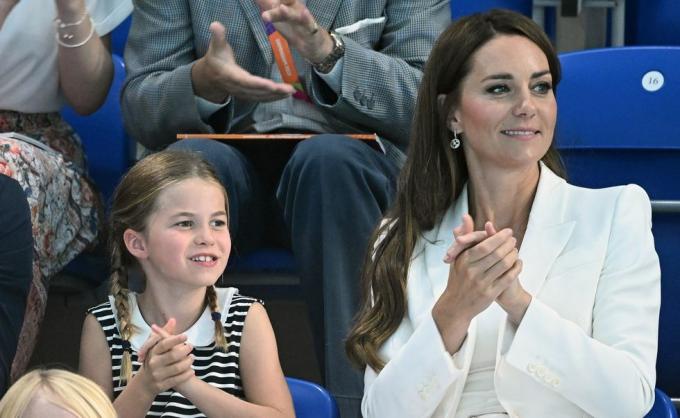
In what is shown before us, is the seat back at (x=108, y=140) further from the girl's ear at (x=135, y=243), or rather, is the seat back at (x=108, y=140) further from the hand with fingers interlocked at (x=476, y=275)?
the hand with fingers interlocked at (x=476, y=275)

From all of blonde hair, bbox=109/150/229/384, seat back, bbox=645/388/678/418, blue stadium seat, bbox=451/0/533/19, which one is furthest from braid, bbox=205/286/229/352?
blue stadium seat, bbox=451/0/533/19

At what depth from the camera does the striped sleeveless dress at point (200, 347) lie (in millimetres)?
2105

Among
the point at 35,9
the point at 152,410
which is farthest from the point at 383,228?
the point at 35,9

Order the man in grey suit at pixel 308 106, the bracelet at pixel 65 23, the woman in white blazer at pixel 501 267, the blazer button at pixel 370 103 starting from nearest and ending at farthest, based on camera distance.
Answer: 1. the woman in white blazer at pixel 501 267
2. the man in grey suit at pixel 308 106
3. the blazer button at pixel 370 103
4. the bracelet at pixel 65 23

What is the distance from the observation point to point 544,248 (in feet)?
6.67

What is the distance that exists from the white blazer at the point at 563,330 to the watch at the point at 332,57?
1.88 ft

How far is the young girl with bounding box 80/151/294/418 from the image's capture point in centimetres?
213

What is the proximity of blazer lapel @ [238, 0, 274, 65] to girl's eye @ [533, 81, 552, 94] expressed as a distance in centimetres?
79

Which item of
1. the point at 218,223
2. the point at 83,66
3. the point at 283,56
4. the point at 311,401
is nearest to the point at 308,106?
the point at 283,56

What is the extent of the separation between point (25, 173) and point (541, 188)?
1.03m

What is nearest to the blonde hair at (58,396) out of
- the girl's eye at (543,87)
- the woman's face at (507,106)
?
the woman's face at (507,106)

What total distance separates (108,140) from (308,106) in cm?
61

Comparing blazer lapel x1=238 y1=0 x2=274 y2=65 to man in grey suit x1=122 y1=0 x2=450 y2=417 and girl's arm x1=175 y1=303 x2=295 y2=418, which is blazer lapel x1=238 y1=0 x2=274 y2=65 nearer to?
man in grey suit x1=122 y1=0 x2=450 y2=417

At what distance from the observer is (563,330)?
6.15 feet
